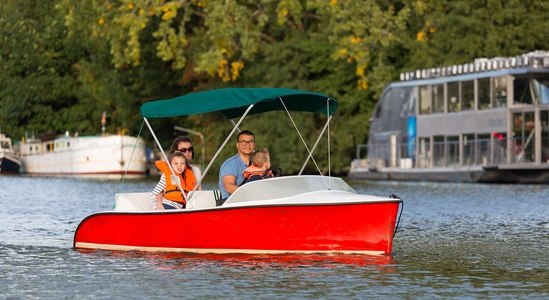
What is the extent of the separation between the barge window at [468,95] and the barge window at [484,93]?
0.43 m

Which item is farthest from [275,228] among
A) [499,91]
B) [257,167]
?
[499,91]

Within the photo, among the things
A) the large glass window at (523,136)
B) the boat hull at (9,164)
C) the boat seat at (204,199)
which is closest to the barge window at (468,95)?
the large glass window at (523,136)

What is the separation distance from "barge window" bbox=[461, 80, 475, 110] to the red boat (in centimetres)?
3021

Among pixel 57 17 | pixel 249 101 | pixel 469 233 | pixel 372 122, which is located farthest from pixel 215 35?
pixel 249 101

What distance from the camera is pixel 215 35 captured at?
2199 inches

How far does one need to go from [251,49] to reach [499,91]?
550 inches

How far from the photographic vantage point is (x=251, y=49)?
57031mm

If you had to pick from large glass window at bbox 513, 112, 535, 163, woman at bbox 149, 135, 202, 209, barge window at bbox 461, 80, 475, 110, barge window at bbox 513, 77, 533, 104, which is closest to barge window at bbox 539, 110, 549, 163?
large glass window at bbox 513, 112, 535, 163

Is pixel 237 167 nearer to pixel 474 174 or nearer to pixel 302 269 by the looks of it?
pixel 302 269

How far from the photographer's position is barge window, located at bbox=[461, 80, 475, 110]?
48.1 metres

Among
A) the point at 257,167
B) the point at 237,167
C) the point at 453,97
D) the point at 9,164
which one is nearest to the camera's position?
the point at 257,167

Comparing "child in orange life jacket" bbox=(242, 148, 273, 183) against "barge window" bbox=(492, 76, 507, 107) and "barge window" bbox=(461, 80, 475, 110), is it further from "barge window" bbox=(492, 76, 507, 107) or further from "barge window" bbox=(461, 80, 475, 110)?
"barge window" bbox=(461, 80, 475, 110)

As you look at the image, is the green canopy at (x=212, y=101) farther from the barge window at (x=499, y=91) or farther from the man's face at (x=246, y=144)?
the barge window at (x=499, y=91)

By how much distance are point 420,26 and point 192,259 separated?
4239 cm
